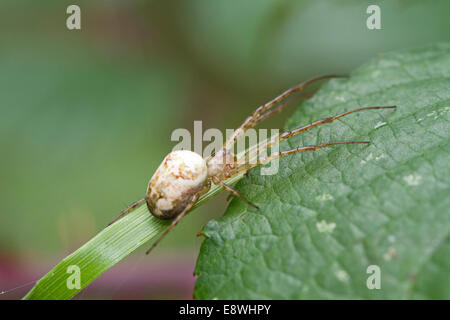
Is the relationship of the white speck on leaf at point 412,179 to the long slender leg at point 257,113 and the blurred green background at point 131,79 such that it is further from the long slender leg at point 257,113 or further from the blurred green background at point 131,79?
the blurred green background at point 131,79

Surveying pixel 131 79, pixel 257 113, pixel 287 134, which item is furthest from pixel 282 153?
pixel 131 79

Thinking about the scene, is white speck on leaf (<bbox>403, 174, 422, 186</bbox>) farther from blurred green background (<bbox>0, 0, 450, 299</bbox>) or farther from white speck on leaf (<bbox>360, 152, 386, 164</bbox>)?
blurred green background (<bbox>0, 0, 450, 299</bbox>)

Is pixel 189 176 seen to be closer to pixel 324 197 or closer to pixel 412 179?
pixel 324 197

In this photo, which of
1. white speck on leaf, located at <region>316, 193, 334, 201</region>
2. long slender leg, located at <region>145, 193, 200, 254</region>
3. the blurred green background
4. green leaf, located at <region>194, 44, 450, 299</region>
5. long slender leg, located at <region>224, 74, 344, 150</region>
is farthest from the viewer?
the blurred green background

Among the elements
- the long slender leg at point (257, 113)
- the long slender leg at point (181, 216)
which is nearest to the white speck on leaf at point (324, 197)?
the long slender leg at point (181, 216)

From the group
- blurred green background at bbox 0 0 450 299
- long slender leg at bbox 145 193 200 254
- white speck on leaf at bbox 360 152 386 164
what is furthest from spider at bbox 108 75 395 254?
blurred green background at bbox 0 0 450 299

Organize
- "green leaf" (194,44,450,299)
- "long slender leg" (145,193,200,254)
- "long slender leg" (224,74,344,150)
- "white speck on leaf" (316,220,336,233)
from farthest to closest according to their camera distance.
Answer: "long slender leg" (224,74,344,150), "long slender leg" (145,193,200,254), "white speck on leaf" (316,220,336,233), "green leaf" (194,44,450,299)
